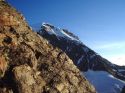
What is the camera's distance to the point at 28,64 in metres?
43.6

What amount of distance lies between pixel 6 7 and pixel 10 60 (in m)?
11.3

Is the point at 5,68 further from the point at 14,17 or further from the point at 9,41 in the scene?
the point at 14,17

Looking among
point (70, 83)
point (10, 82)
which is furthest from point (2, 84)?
point (70, 83)

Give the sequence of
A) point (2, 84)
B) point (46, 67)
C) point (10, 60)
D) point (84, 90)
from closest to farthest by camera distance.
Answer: point (2, 84) < point (10, 60) < point (46, 67) < point (84, 90)

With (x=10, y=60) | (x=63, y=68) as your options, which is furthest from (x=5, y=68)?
(x=63, y=68)

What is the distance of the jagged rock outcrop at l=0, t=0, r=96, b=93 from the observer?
40.8 meters

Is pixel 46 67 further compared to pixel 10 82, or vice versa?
pixel 46 67

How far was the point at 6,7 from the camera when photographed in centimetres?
5038

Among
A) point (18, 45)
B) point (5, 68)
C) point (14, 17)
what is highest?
point (14, 17)

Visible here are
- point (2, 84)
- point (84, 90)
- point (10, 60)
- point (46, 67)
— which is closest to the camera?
point (2, 84)

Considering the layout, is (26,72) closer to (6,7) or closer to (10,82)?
(10,82)

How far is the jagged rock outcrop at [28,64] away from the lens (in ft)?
134

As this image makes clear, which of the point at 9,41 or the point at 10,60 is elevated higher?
the point at 9,41

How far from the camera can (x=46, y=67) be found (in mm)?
45500
